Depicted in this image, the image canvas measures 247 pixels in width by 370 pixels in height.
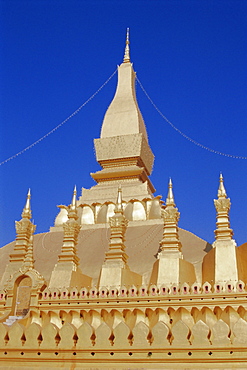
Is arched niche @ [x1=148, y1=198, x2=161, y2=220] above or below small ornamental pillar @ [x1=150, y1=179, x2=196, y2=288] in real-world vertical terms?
above

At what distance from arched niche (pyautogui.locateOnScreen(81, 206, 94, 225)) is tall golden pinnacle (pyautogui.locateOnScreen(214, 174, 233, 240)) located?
7.80 m

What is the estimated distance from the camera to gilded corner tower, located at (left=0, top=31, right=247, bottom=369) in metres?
10.0

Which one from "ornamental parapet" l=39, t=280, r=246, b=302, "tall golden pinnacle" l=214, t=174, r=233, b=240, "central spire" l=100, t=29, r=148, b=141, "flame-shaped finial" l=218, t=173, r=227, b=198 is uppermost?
"central spire" l=100, t=29, r=148, b=141

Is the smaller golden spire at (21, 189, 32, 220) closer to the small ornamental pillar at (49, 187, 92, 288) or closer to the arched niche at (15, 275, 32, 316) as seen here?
the small ornamental pillar at (49, 187, 92, 288)

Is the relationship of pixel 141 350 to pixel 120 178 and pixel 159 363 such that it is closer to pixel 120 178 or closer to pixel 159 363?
pixel 159 363

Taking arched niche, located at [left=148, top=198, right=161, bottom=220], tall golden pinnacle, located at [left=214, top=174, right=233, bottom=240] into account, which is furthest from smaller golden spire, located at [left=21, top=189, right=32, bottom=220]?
tall golden pinnacle, located at [left=214, top=174, right=233, bottom=240]

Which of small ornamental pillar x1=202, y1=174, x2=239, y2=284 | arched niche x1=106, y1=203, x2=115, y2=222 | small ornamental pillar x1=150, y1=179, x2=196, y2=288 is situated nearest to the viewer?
small ornamental pillar x1=202, y1=174, x2=239, y2=284

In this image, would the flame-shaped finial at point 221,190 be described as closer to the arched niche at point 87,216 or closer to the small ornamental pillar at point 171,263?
the small ornamental pillar at point 171,263

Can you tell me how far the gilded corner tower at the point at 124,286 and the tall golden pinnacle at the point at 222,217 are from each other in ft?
0.11

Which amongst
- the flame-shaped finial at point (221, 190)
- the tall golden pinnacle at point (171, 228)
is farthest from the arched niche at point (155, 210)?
the flame-shaped finial at point (221, 190)

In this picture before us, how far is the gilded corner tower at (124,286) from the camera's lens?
10.0 m

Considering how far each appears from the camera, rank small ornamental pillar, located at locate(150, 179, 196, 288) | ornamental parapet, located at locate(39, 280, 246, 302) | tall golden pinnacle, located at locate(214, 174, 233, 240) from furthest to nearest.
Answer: tall golden pinnacle, located at locate(214, 174, 233, 240)
small ornamental pillar, located at locate(150, 179, 196, 288)
ornamental parapet, located at locate(39, 280, 246, 302)

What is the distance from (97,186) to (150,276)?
30.0ft

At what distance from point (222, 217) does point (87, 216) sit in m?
8.40
